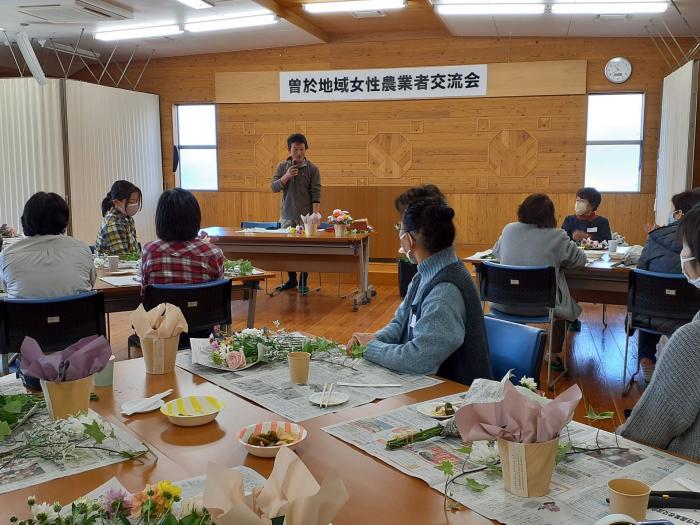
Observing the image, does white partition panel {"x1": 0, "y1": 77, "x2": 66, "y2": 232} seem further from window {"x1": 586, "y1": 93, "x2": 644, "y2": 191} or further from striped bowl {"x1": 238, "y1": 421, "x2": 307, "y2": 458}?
striped bowl {"x1": 238, "y1": 421, "x2": 307, "y2": 458}

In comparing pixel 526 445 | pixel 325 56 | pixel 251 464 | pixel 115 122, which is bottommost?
pixel 251 464

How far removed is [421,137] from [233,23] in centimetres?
286

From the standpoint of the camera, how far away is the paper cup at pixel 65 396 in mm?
1688

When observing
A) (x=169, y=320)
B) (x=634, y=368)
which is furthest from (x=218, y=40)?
(x=169, y=320)

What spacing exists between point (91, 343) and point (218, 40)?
25.7ft

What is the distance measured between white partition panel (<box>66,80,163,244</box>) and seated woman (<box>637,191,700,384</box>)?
22.2ft

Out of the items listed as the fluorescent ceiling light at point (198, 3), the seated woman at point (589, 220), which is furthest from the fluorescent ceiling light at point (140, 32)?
the seated woman at point (589, 220)

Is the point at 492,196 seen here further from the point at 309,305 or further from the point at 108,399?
the point at 108,399

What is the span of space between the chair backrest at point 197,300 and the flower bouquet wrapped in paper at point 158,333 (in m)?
1.29

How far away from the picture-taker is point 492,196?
8.87 meters

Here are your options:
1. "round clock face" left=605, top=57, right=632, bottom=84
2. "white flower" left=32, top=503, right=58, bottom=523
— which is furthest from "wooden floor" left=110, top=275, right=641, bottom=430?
"white flower" left=32, top=503, right=58, bottom=523

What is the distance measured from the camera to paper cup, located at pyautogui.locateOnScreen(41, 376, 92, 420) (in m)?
1.69

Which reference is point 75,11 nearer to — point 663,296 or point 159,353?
point 159,353

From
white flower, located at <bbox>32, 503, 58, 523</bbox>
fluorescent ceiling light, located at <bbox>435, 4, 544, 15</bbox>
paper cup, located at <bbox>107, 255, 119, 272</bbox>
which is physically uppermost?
fluorescent ceiling light, located at <bbox>435, 4, 544, 15</bbox>
